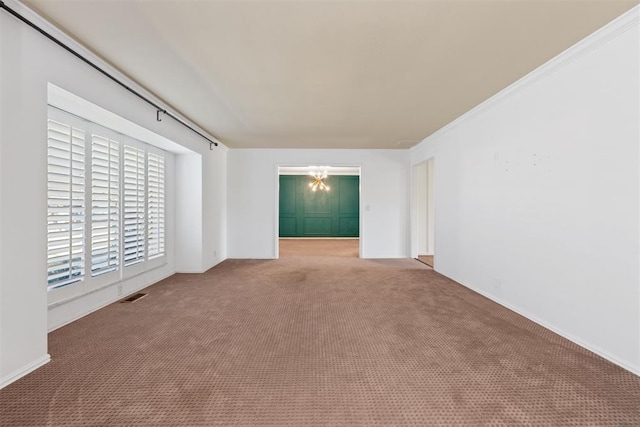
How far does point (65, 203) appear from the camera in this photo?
8.71ft

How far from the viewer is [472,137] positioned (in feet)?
12.8

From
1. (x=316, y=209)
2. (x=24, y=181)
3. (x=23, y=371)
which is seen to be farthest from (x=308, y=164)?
(x=23, y=371)

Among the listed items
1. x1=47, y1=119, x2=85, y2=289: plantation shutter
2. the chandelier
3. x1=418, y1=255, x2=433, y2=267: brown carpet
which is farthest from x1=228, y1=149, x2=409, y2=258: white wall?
the chandelier

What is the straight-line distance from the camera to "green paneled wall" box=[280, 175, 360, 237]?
36.5ft

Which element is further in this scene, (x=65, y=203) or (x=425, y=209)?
(x=425, y=209)

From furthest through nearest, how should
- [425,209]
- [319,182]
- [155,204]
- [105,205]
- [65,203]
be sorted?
1. [319,182]
2. [425,209]
3. [155,204]
4. [105,205]
5. [65,203]

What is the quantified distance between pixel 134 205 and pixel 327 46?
3.16 metres

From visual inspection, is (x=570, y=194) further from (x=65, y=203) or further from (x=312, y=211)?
(x=312, y=211)

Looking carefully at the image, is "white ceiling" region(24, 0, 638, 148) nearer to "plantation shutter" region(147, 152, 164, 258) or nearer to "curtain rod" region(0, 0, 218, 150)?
"curtain rod" region(0, 0, 218, 150)

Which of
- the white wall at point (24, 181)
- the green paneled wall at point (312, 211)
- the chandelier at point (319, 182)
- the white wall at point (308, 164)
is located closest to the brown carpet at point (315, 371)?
the white wall at point (24, 181)

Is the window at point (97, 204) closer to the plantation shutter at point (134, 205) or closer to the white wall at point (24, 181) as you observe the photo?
the plantation shutter at point (134, 205)

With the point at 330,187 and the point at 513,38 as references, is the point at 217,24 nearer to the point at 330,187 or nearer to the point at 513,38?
the point at 513,38

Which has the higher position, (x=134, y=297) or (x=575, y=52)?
(x=575, y=52)

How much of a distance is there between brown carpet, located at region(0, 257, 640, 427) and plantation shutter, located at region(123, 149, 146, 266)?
737 millimetres
